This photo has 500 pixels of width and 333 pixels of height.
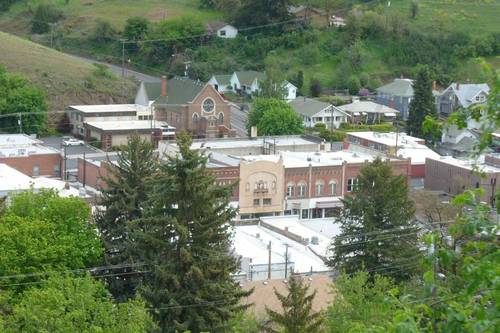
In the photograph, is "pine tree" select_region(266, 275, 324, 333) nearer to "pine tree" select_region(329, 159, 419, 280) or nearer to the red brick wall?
"pine tree" select_region(329, 159, 419, 280)

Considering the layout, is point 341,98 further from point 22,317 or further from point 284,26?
point 22,317

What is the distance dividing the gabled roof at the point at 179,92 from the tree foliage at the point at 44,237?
20.6 meters

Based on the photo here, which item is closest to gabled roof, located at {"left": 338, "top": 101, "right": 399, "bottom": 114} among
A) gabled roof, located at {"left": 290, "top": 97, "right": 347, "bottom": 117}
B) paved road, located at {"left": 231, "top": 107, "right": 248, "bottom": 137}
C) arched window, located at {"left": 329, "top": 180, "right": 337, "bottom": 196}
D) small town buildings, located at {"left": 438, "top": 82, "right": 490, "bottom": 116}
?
gabled roof, located at {"left": 290, "top": 97, "right": 347, "bottom": 117}

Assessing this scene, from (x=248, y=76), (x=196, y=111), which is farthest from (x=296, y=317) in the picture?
(x=248, y=76)

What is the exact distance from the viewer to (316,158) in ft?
97.6

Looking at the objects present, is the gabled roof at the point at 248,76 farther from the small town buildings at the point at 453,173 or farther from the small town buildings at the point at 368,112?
the small town buildings at the point at 453,173

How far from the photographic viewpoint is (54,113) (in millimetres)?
39094

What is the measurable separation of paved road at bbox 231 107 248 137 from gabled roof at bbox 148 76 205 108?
7.65 ft

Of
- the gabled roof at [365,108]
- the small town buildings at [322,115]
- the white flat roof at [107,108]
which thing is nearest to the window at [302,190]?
the small town buildings at [322,115]

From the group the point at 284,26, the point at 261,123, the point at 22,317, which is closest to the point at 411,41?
the point at 284,26

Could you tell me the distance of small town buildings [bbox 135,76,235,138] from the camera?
37594 millimetres

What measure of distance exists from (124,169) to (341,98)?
98.7 ft

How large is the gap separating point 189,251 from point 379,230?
15.6ft

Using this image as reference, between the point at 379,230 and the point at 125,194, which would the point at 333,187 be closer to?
the point at 379,230
